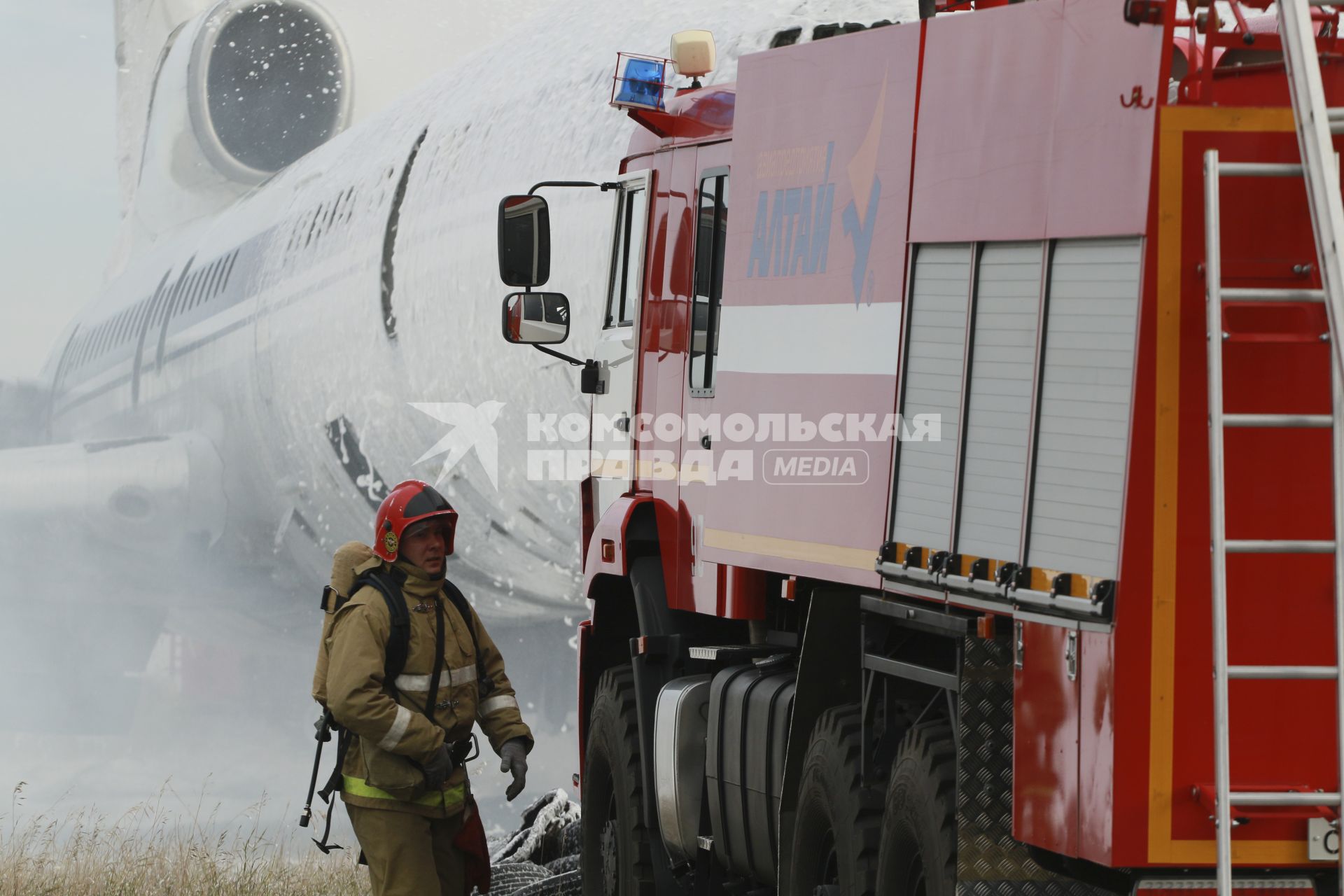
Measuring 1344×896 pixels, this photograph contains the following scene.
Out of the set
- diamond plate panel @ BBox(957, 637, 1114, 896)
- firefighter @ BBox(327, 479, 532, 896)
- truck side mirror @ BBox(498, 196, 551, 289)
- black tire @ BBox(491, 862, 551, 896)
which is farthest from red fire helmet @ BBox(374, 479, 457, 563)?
black tire @ BBox(491, 862, 551, 896)

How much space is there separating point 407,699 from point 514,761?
530 mm

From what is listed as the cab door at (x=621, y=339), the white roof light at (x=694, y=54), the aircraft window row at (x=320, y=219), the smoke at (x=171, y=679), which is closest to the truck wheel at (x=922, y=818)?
the cab door at (x=621, y=339)

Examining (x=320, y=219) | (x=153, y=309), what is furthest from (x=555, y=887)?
(x=153, y=309)

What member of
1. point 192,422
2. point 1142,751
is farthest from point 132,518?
point 1142,751

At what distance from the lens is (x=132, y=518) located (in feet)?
112

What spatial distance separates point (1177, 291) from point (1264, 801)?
1227 millimetres

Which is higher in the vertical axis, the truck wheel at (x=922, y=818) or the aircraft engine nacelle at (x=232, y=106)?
the aircraft engine nacelle at (x=232, y=106)

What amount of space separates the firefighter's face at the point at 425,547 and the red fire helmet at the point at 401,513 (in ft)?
0.15

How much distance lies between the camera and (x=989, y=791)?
560 cm

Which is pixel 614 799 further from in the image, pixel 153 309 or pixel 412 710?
pixel 153 309

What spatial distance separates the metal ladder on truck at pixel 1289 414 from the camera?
4387 mm

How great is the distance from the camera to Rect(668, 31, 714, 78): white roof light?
932 cm

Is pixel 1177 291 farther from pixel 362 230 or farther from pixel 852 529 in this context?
pixel 362 230

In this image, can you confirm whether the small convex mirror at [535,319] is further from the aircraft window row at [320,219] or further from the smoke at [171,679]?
the smoke at [171,679]
